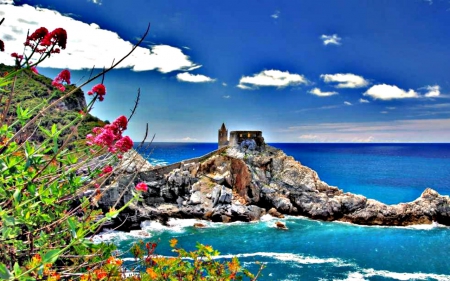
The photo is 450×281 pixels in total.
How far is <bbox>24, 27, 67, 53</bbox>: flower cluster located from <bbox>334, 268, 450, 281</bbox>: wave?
80.3ft

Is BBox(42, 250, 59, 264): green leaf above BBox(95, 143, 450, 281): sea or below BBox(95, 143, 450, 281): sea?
above

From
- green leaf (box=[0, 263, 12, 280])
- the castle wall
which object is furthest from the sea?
green leaf (box=[0, 263, 12, 280])

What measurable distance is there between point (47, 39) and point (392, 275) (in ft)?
88.6

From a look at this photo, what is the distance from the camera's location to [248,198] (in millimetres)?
38562

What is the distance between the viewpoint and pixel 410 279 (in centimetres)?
2250

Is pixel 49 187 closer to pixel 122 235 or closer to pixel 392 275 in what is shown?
pixel 392 275

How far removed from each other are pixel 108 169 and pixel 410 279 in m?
25.4

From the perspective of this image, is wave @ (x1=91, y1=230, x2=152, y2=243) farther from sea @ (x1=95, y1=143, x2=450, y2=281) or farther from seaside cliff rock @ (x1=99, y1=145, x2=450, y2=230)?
seaside cliff rock @ (x1=99, y1=145, x2=450, y2=230)

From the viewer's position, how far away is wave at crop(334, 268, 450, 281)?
74.5ft

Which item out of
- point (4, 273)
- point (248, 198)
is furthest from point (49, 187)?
point (248, 198)

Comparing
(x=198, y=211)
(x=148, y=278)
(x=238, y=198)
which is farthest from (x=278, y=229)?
(x=148, y=278)

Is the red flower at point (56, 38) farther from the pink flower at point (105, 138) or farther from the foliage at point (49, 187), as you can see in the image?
the pink flower at point (105, 138)

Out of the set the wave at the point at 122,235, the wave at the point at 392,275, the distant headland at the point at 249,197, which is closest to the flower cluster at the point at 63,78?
the wave at the point at 392,275

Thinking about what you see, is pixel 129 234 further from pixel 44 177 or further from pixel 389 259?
pixel 44 177
